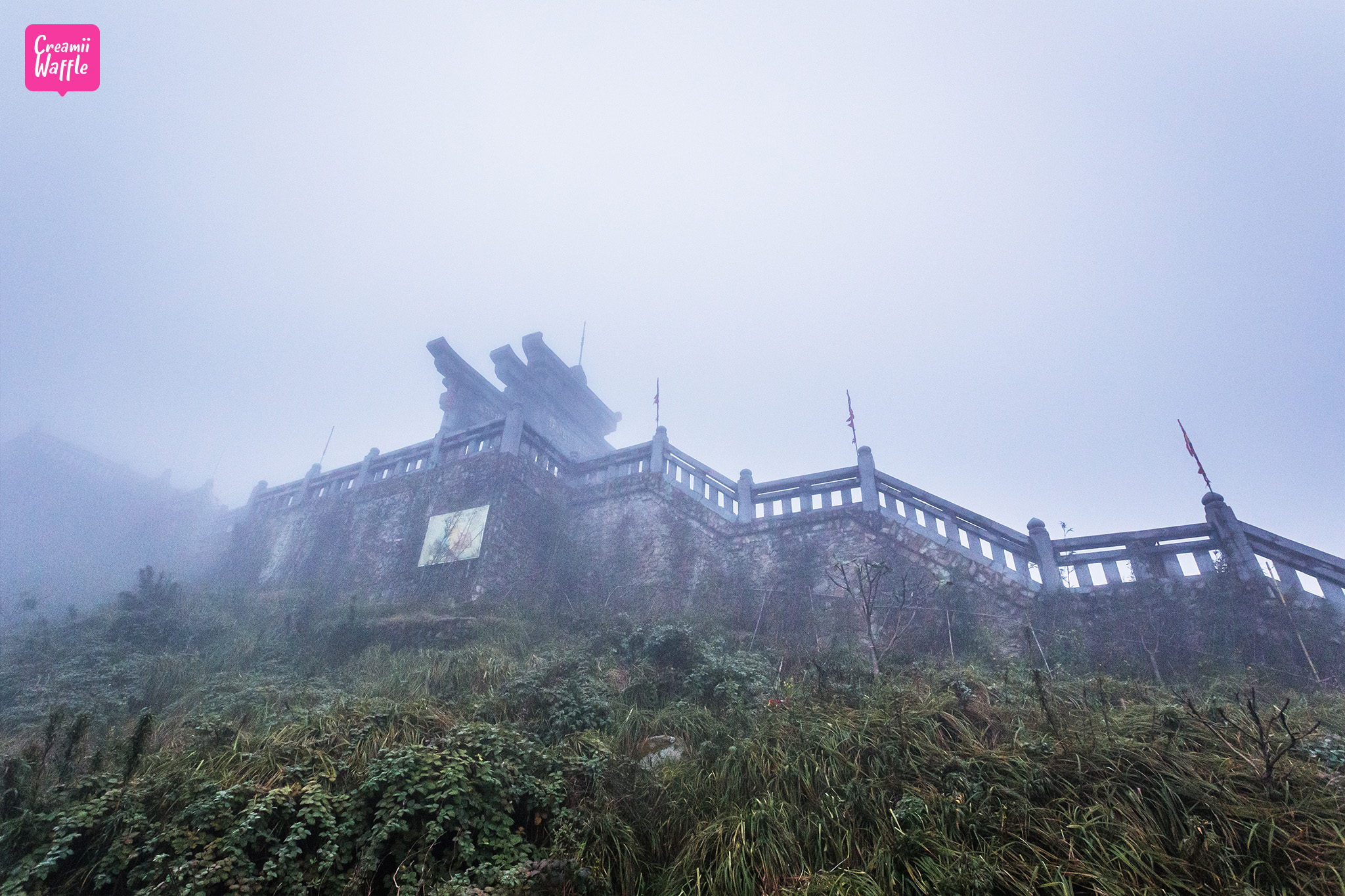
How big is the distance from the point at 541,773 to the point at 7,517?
35.3 metres

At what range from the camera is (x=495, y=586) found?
42.8 ft

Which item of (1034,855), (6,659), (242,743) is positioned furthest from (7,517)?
(1034,855)

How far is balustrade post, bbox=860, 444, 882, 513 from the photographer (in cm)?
1211

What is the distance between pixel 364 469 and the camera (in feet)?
57.4

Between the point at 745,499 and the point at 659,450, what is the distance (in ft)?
9.07

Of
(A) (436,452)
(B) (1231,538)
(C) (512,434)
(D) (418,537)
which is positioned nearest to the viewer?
(B) (1231,538)

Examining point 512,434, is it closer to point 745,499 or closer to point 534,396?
point 745,499

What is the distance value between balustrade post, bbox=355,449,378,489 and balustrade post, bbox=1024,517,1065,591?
16545 mm

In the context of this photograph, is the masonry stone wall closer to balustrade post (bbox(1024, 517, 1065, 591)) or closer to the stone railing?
the stone railing

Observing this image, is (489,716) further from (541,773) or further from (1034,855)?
(1034,855)

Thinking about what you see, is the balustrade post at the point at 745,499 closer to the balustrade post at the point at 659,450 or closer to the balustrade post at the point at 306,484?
the balustrade post at the point at 659,450

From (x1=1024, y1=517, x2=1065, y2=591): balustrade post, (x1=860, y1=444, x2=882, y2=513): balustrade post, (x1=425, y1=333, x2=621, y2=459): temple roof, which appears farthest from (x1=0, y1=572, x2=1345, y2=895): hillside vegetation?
(x1=425, y1=333, x2=621, y2=459): temple roof

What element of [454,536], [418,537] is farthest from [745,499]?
[418,537]

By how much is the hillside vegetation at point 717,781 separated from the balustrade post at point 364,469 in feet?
29.3
